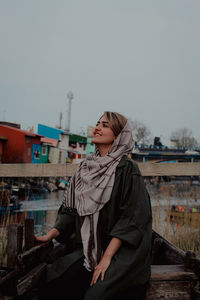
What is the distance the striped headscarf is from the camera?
1.61 metres

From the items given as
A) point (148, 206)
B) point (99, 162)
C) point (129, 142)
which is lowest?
point (148, 206)

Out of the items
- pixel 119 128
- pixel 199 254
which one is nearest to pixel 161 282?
pixel 119 128

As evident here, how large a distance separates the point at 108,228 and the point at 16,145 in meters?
21.4

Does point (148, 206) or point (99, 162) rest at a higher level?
point (99, 162)

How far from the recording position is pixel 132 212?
1550 mm

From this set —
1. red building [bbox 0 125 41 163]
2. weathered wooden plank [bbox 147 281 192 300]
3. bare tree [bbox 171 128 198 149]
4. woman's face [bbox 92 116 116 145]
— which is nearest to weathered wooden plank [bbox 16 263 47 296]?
weathered wooden plank [bbox 147 281 192 300]

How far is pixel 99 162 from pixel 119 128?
0.96ft

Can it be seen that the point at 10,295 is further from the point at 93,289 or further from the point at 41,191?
the point at 41,191

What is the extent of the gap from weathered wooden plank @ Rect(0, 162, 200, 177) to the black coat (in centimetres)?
131

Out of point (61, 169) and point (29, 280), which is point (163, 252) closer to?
point (29, 280)

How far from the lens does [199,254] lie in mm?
3549

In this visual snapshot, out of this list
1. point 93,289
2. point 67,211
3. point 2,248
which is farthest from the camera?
point 2,248

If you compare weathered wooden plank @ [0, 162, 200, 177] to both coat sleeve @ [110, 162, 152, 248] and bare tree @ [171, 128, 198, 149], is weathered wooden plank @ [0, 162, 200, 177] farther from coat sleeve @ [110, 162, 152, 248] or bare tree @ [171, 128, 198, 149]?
bare tree @ [171, 128, 198, 149]

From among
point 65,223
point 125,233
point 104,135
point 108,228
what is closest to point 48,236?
point 65,223
